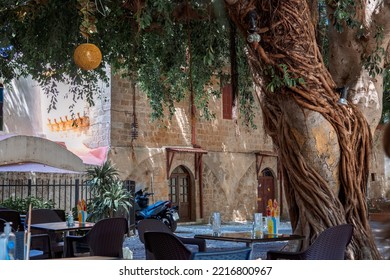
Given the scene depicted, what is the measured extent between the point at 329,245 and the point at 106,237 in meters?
2.18

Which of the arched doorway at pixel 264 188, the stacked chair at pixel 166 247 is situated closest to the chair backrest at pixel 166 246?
the stacked chair at pixel 166 247

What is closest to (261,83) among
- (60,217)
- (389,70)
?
(389,70)

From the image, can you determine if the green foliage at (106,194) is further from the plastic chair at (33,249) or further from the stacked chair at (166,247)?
the stacked chair at (166,247)

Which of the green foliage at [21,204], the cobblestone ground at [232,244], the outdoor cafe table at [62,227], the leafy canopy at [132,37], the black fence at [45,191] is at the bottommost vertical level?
the cobblestone ground at [232,244]

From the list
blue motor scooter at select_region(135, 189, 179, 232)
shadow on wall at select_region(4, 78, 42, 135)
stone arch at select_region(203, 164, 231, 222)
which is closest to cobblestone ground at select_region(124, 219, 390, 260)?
blue motor scooter at select_region(135, 189, 179, 232)

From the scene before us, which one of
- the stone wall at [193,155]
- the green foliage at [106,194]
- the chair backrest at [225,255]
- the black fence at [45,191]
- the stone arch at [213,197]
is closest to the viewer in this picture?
the chair backrest at [225,255]

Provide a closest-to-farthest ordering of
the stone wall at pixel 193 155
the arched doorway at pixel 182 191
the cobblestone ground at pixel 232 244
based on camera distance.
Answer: the cobblestone ground at pixel 232 244 → the stone wall at pixel 193 155 → the arched doorway at pixel 182 191

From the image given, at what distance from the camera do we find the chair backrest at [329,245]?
3.79m

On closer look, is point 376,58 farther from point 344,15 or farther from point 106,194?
point 106,194

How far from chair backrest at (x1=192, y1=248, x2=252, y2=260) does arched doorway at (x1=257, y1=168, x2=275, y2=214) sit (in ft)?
47.8

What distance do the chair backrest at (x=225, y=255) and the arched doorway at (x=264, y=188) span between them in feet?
47.8

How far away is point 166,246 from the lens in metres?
3.88

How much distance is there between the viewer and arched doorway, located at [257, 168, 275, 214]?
58.2 ft

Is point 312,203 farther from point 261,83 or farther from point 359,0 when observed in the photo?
point 359,0
